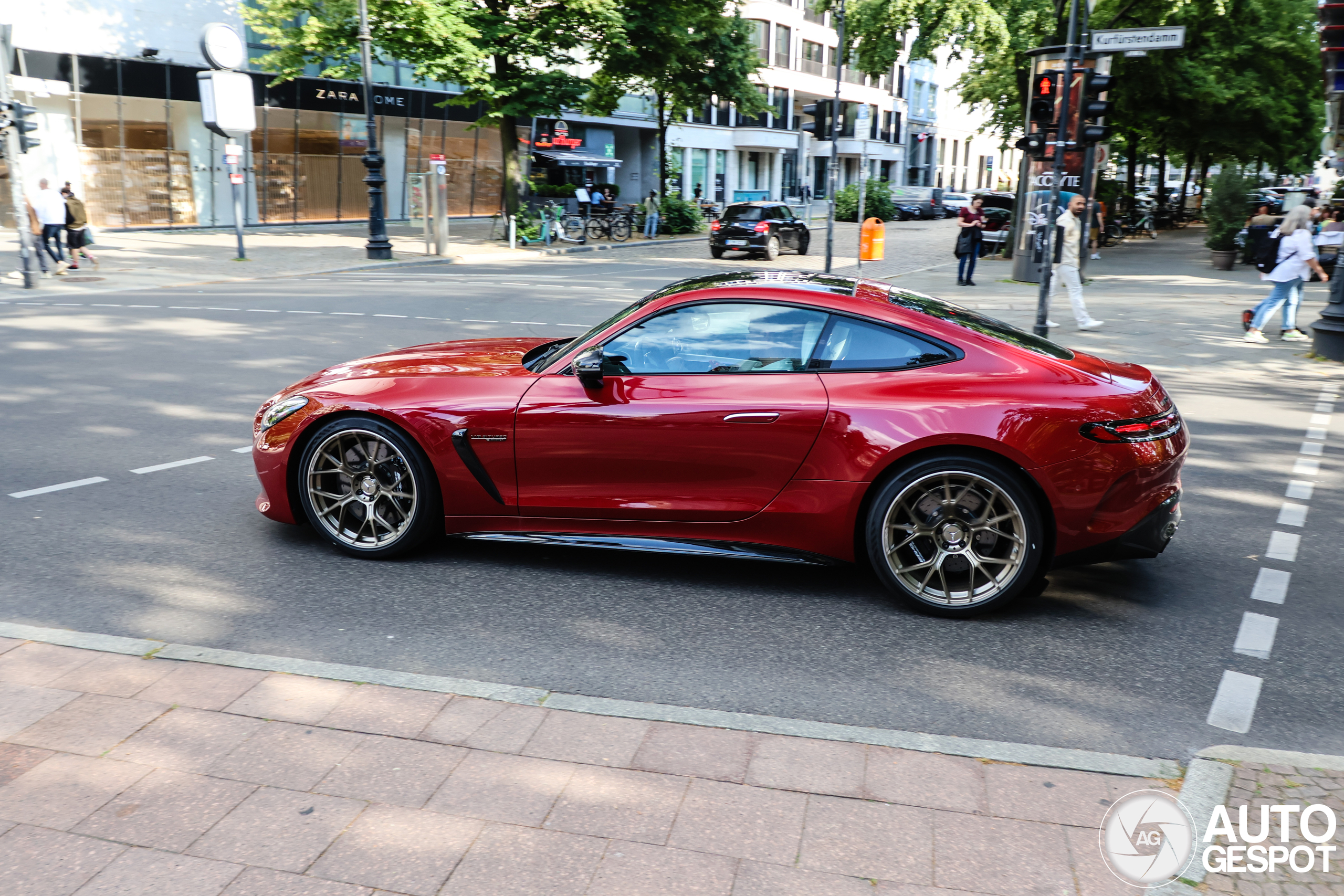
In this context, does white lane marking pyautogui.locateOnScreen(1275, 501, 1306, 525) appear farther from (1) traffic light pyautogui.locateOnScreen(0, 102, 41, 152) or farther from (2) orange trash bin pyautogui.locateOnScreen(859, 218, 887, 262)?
(2) orange trash bin pyautogui.locateOnScreen(859, 218, 887, 262)

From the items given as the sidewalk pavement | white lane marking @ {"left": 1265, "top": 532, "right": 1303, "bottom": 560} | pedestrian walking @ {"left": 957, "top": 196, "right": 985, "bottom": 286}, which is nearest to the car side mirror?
white lane marking @ {"left": 1265, "top": 532, "right": 1303, "bottom": 560}

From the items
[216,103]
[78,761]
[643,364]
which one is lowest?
[78,761]

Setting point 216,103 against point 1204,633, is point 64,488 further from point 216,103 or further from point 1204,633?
point 216,103

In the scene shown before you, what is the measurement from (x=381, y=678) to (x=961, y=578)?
2448 millimetres

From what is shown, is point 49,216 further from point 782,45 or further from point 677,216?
point 782,45

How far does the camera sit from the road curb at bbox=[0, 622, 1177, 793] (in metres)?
3.50

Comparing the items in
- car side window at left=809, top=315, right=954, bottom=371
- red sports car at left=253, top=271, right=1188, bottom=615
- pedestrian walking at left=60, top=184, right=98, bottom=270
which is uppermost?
pedestrian walking at left=60, top=184, right=98, bottom=270

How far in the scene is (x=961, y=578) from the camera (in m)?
4.80

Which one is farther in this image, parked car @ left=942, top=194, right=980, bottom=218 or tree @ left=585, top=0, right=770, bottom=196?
parked car @ left=942, top=194, right=980, bottom=218

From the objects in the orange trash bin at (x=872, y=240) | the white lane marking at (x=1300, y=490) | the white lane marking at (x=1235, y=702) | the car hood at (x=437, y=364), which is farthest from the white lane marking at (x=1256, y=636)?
the orange trash bin at (x=872, y=240)

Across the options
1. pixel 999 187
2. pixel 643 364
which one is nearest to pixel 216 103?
pixel 643 364

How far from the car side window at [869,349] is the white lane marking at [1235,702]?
5.53ft

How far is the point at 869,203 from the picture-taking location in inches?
2002

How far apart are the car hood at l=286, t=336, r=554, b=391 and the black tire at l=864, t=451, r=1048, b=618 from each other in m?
1.80
